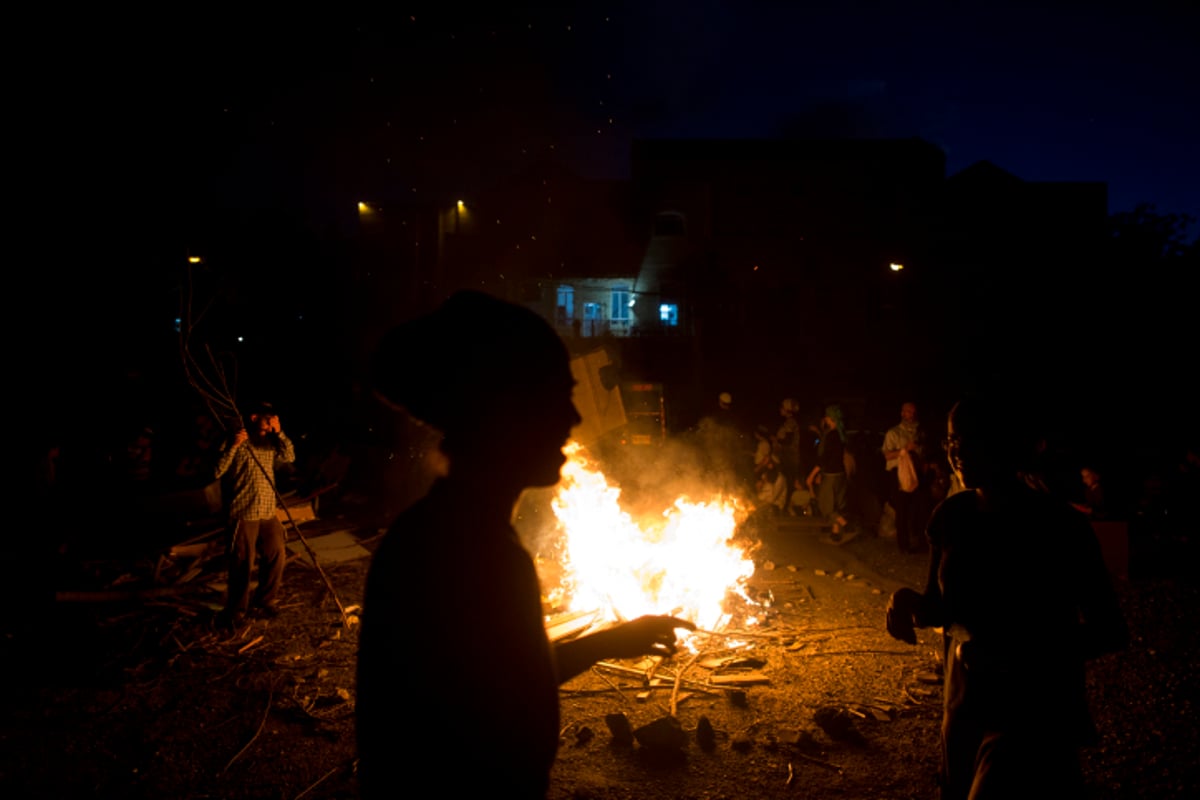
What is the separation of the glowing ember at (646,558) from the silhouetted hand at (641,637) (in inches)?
198

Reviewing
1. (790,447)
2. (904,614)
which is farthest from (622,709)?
(790,447)

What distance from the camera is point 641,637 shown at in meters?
2.02

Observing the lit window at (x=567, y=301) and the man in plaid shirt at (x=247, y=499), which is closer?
the man in plaid shirt at (x=247, y=499)

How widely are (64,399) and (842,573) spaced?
841 inches

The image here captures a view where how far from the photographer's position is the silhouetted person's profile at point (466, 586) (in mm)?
1426

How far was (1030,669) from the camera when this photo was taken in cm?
254

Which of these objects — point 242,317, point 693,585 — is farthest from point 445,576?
point 242,317

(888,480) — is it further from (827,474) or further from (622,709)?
(622,709)

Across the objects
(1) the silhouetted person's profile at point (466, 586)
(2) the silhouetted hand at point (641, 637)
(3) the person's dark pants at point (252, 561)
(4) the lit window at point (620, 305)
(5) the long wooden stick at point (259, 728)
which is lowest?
(5) the long wooden stick at point (259, 728)

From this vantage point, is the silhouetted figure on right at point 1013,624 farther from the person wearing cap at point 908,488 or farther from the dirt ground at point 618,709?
the person wearing cap at point 908,488

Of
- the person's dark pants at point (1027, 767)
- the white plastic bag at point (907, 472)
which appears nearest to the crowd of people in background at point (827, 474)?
the white plastic bag at point (907, 472)

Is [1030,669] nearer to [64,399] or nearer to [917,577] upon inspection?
[917,577]

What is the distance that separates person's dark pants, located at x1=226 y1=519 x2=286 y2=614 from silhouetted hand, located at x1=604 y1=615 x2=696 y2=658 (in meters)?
6.97

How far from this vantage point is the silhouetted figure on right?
2.51 metres
